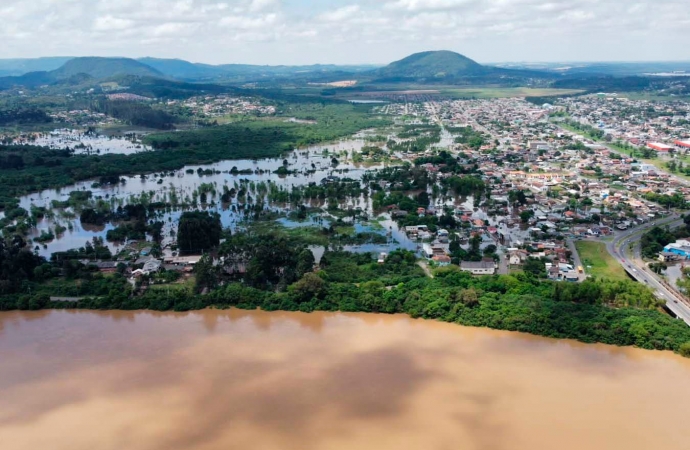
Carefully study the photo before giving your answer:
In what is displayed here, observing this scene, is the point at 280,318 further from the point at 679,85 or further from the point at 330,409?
the point at 679,85

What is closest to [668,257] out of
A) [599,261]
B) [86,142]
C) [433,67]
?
[599,261]

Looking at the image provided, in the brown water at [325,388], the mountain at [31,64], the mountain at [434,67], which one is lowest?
the brown water at [325,388]

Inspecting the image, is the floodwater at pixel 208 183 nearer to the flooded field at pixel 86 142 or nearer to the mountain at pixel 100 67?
the flooded field at pixel 86 142

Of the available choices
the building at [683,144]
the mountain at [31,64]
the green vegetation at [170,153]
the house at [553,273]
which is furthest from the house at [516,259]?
the mountain at [31,64]

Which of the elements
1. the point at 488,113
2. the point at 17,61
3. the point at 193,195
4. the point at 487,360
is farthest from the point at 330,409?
the point at 17,61

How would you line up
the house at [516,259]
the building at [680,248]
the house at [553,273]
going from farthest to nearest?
the building at [680,248] < the house at [516,259] < the house at [553,273]

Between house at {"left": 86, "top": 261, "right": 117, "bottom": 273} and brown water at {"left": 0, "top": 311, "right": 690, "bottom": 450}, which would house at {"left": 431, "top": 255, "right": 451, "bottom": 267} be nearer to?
brown water at {"left": 0, "top": 311, "right": 690, "bottom": 450}
